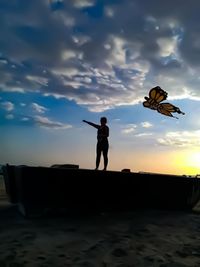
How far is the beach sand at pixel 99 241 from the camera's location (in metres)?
4.23

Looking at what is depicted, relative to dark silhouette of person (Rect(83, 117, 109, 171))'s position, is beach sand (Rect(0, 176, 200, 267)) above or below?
below

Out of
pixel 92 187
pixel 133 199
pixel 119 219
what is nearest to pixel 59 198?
pixel 92 187

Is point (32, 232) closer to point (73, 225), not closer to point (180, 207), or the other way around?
point (73, 225)

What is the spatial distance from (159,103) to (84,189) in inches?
141

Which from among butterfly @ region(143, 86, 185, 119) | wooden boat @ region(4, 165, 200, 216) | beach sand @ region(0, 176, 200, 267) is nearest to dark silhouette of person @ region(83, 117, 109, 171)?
wooden boat @ region(4, 165, 200, 216)

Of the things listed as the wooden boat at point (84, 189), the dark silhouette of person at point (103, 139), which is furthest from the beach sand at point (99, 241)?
the dark silhouette of person at point (103, 139)

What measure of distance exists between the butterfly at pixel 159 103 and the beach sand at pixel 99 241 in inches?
130

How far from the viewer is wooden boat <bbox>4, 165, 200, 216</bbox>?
7.45 metres

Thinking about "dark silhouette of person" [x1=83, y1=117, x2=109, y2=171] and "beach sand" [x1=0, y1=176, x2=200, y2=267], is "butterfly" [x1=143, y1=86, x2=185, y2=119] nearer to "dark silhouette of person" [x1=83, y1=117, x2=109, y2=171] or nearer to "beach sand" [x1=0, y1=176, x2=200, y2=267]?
"dark silhouette of person" [x1=83, y1=117, x2=109, y2=171]

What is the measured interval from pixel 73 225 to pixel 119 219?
141cm

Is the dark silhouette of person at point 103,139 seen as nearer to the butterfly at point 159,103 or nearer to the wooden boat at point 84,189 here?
the wooden boat at point 84,189

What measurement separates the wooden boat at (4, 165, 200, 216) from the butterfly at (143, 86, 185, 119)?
202 centimetres

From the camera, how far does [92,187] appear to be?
7.84m

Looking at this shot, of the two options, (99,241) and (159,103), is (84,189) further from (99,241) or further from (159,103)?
(159,103)
